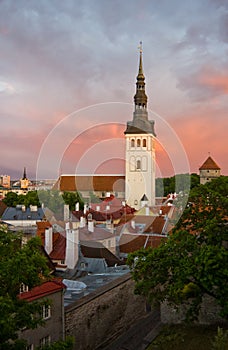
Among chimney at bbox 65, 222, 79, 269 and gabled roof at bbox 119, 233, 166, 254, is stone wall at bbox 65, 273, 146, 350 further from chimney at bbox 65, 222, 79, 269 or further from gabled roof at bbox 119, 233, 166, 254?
gabled roof at bbox 119, 233, 166, 254

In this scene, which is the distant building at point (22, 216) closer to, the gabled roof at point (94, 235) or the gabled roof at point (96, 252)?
the gabled roof at point (94, 235)

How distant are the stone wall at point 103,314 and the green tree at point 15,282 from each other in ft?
18.6

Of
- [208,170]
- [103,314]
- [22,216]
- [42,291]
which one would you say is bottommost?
[103,314]

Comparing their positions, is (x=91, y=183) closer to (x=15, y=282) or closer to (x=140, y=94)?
(x=140, y=94)

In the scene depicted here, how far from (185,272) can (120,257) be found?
50.7 ft

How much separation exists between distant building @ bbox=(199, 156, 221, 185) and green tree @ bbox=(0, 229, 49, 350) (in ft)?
308

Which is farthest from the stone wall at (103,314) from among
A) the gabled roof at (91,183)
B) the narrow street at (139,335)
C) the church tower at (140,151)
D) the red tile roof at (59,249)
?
the gabled roof at (91,183)

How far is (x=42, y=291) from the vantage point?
1441 cm

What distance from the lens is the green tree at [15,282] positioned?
9.63 meters

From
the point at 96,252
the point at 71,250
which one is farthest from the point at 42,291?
the point at 96,252

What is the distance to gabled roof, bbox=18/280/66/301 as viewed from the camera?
44.9ft

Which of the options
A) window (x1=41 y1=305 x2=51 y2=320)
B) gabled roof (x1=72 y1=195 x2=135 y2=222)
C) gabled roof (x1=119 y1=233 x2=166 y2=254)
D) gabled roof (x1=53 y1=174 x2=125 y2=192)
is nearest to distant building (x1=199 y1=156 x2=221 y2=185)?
gabled roof (x1=53 y1=174 x2=125 y2=192)

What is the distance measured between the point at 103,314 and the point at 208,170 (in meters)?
87.4

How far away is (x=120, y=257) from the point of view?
28984mm
